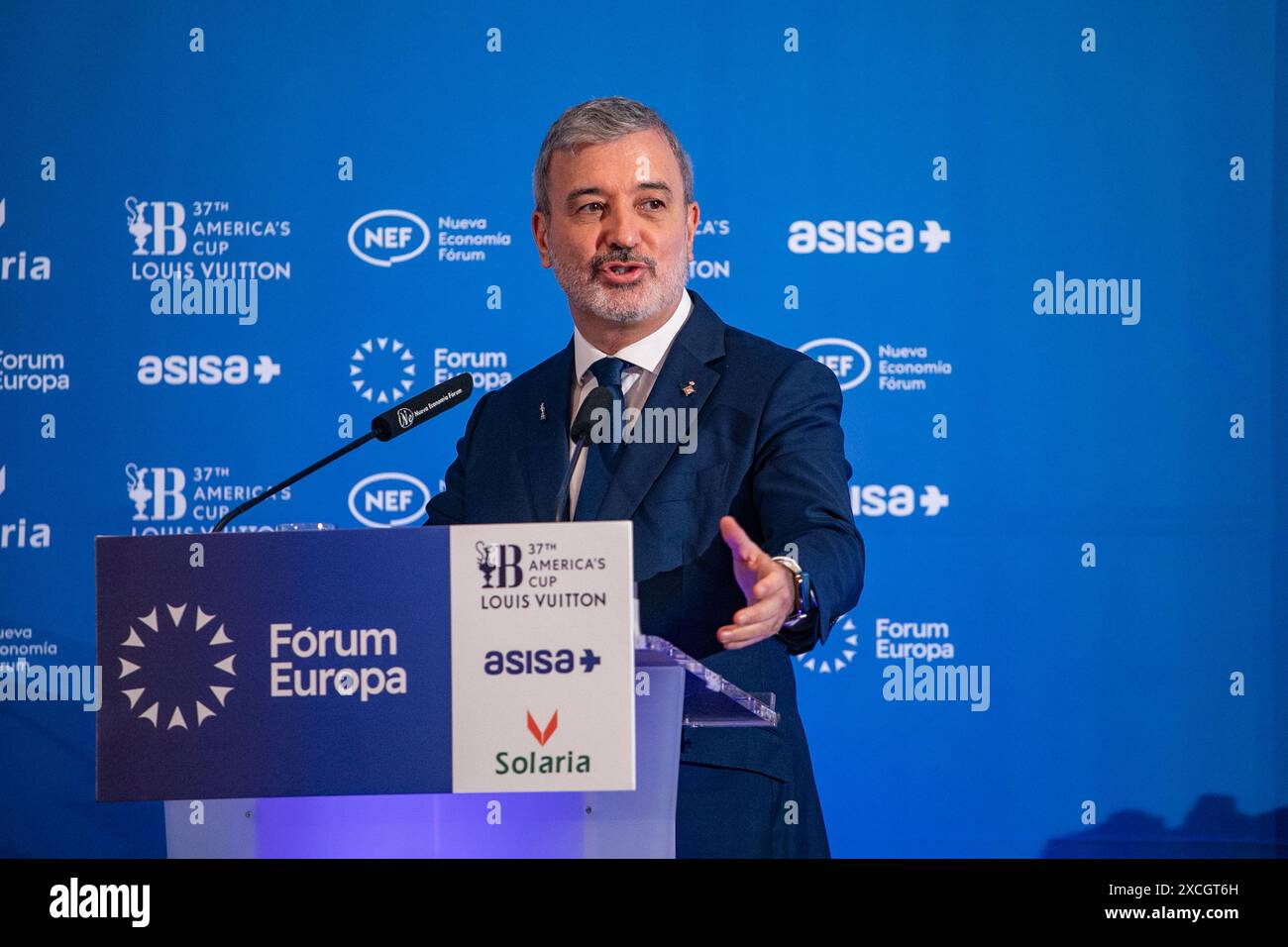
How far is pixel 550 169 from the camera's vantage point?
3.29 meters

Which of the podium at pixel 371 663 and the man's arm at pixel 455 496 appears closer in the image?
the podium at pixel 371 663

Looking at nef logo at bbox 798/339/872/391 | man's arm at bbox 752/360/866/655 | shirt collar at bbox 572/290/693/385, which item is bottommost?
man's arm at bbox 752/360/866/655

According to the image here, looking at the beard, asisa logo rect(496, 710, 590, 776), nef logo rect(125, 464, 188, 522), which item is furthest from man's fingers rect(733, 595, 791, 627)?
nef logo rect(125, 464, 188, 522)

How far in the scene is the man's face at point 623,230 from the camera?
10.3 feet

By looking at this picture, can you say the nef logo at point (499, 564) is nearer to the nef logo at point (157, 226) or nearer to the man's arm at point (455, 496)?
the man's arm at point (455, 496)

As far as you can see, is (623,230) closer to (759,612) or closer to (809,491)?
(809,491)

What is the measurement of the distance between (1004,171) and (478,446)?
2.05 metres

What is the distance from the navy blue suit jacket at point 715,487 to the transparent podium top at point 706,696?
31cm

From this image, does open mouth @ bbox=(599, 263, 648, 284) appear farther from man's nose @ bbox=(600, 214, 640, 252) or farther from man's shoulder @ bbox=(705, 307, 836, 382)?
man's shoulder @ bbox=(705, 307, 836, 382)

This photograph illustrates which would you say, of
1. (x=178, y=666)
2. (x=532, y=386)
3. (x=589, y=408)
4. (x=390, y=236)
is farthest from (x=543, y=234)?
(x=178, y=666)

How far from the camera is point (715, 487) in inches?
109

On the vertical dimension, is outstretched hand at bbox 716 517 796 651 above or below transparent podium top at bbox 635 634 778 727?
above

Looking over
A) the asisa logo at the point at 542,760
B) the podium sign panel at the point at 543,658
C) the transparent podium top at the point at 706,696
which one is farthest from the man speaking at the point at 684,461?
the asisa logo at the point at 542,760

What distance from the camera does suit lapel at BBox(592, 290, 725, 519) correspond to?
2.74 m
